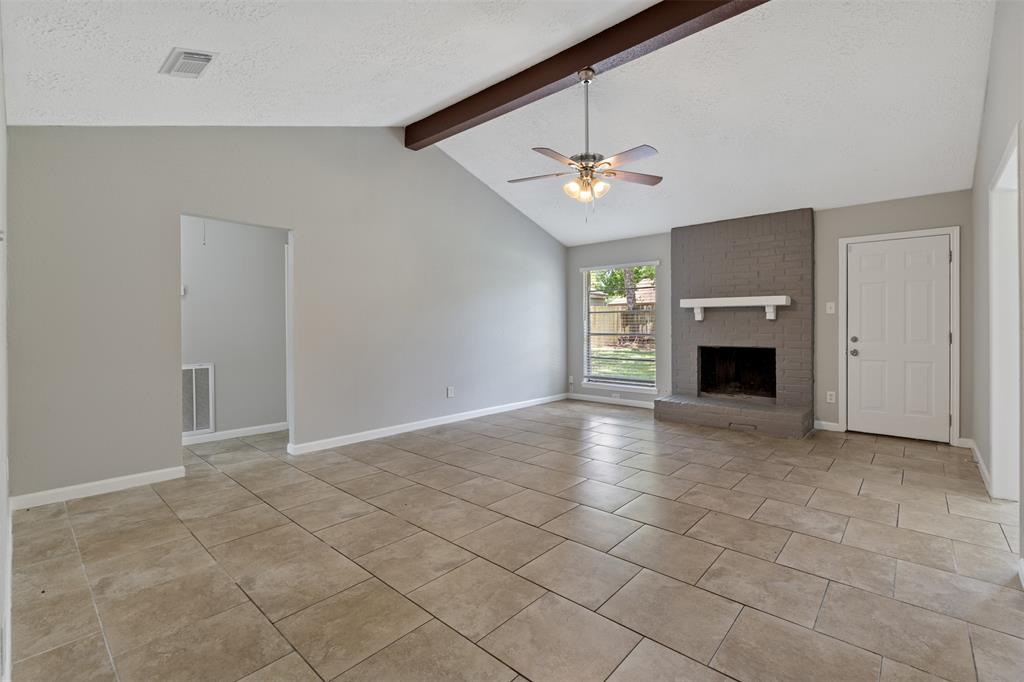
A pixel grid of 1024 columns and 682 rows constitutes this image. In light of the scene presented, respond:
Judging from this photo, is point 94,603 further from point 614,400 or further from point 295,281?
point 614,400

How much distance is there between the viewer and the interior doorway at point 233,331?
499 centimetres

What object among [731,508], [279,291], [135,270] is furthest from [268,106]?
[731,508]

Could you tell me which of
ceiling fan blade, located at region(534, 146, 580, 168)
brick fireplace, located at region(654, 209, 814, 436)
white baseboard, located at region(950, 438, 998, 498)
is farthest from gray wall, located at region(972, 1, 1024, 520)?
ceiling fan blade, located at region(534, 146, 580, 168)

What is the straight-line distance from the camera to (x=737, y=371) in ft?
20.5

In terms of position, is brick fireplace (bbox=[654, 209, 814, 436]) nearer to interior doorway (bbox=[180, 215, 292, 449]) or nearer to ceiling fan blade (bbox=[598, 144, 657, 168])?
ceiling fan blade (bbox=[598, 144, 657, 168])

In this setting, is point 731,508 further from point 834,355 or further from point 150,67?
point 150,67

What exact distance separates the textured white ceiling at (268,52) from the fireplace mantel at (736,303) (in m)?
3.53

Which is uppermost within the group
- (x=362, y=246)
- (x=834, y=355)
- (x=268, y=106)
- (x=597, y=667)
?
(x=268, y=106)

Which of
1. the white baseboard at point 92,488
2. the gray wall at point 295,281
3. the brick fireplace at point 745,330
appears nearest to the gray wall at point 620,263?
the brick fireplace at point 745,330

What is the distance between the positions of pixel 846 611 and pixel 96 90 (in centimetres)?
444

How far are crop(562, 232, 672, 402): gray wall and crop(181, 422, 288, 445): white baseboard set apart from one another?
13.9 feet

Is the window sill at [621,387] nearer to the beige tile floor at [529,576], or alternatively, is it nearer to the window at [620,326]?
the window at [620,326]

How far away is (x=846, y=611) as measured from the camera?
2.05 m

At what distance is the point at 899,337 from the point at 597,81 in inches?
157
